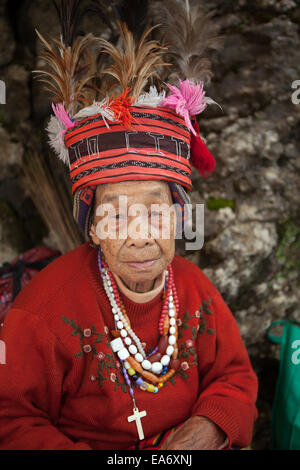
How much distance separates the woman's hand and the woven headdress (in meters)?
0.97

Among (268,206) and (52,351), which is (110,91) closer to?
(52,351)

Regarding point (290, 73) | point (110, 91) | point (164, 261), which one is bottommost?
point (164, 261)

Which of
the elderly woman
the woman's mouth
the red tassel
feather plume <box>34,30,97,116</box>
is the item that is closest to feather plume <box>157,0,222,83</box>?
the elderly woman

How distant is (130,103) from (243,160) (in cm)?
127

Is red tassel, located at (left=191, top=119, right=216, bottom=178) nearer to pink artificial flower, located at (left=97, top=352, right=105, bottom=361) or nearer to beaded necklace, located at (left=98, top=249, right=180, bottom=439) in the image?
beaded necklace, located at (left=98, top=249, right=180, bottom=439)

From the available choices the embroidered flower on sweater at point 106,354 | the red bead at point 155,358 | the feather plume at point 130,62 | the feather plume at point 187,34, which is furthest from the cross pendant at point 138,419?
the feather plume at point 187,34

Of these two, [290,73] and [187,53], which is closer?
[187,53]

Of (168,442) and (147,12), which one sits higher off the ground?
(147,12)

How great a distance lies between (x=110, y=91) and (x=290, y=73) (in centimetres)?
164

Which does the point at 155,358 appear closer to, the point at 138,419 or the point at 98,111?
the point at 138,419

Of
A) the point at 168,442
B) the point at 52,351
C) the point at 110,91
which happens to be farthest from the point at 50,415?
the point at 110,91

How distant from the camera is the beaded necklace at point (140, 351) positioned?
5.18 ft

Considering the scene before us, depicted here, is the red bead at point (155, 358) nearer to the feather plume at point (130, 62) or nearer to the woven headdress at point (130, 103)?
the woven headdress at point (130, 103)

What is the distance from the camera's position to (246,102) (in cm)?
254
